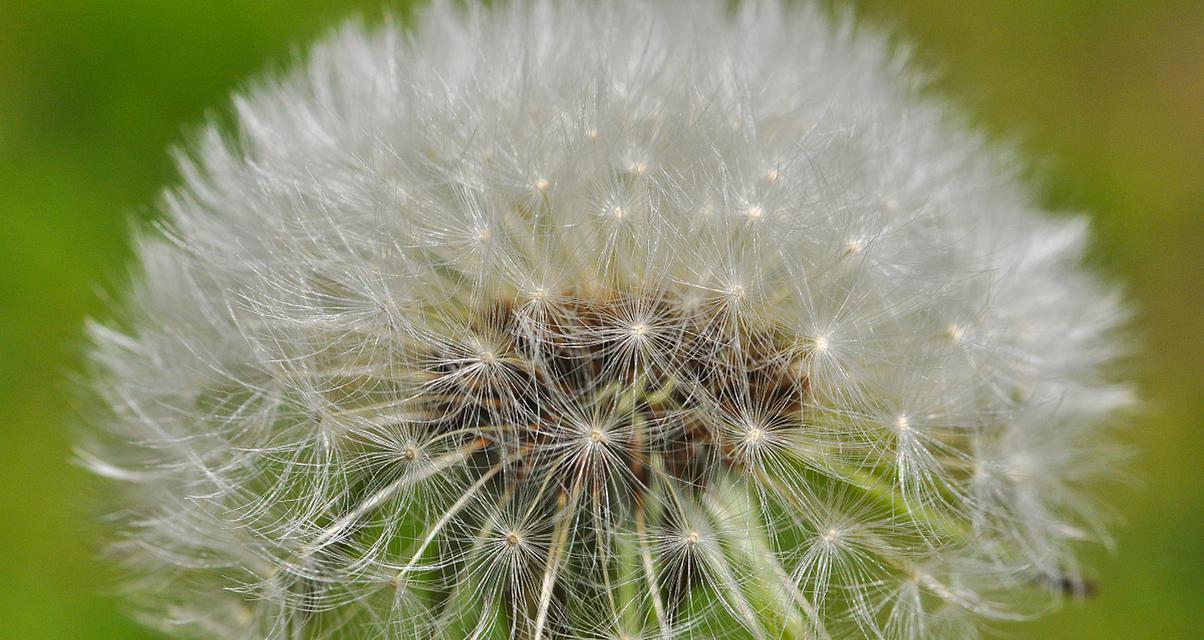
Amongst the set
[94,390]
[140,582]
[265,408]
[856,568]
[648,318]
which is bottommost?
[140,582]

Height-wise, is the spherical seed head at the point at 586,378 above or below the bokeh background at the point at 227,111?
above

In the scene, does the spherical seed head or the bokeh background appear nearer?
the spherical seed head

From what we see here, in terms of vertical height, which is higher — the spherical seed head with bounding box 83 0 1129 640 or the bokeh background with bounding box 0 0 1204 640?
the spherical seed head with bounding box 83 0 1129 640

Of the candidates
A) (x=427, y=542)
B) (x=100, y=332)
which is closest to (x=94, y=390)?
(x=100, y=332)

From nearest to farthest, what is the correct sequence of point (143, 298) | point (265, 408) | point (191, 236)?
point (265, 408) → point (191, 236) → point (143, 298)

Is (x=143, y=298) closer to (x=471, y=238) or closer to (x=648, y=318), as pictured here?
(x=471, y=238)

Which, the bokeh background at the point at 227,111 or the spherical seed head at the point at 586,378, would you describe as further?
the bokeh background at the point at 227,111
